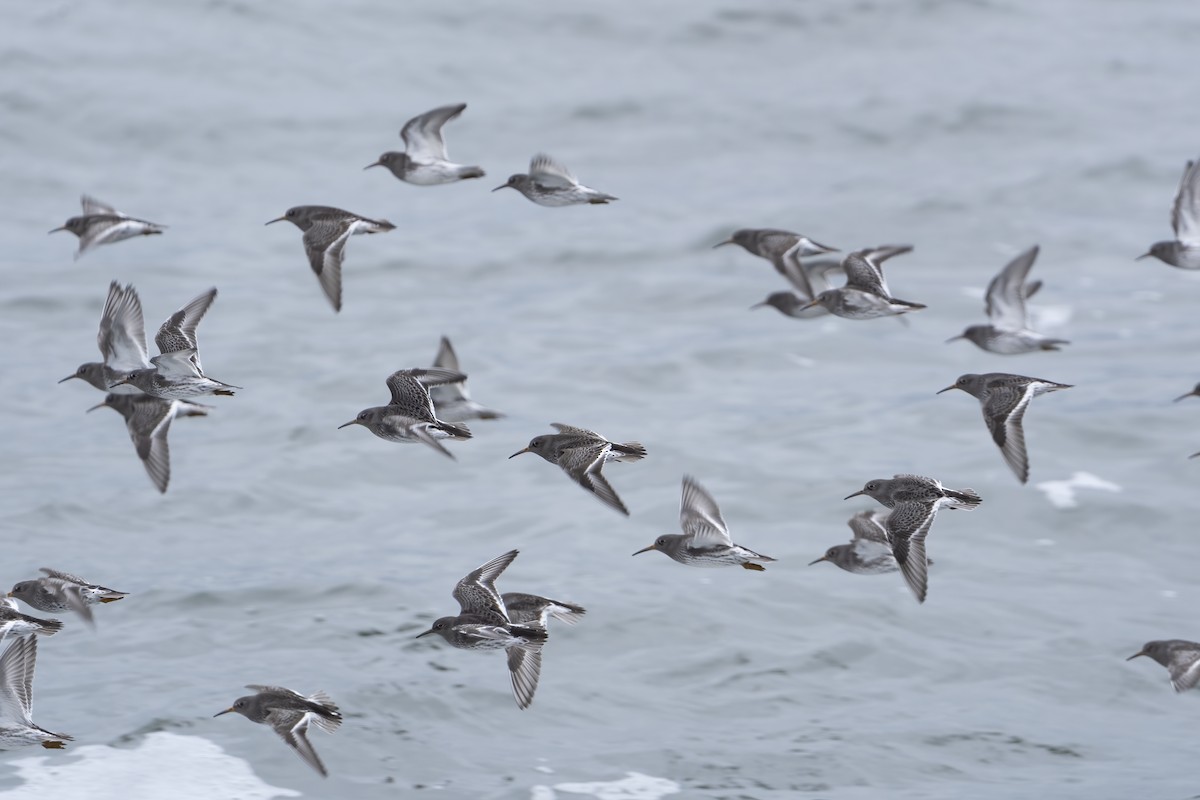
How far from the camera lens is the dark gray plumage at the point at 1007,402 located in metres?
9.88

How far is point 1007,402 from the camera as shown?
33.5ft

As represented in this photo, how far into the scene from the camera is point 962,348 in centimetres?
1847

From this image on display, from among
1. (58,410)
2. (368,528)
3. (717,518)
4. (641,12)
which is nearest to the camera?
(717,518)

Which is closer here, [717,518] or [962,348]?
[717,518]

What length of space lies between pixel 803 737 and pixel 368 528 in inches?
182

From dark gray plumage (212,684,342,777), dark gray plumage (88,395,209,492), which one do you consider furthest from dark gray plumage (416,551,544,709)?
dark gray plumage (88,395,209,492)

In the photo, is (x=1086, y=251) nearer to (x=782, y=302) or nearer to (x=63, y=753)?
(x=782, y=302)

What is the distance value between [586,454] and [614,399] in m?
7.60

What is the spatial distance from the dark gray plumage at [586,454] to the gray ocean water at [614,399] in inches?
84.6

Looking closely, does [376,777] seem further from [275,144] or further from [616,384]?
[275,144]

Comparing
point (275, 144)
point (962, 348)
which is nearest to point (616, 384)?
point (962, 348)

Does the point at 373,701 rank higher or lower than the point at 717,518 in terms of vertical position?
lower

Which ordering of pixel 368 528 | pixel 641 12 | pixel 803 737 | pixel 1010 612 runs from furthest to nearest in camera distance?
pixel 641 12 < pixel 368 528 < pixel 1010 612 < pixel 803 737

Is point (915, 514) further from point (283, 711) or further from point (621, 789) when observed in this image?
point (283, 711)
